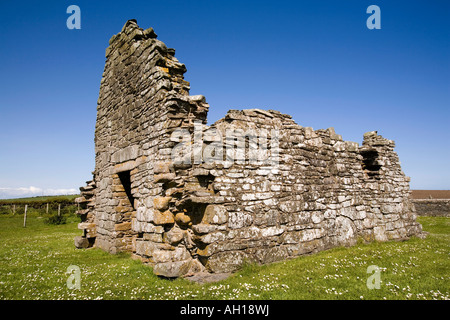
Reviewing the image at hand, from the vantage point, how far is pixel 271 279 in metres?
5.67

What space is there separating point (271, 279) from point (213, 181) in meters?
2.57

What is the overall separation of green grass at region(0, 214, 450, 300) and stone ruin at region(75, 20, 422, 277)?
542 millimetres

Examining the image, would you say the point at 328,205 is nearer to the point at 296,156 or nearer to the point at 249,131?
the point at 296,156

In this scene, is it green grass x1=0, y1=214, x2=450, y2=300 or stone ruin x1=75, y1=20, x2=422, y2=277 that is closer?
green grass x1=0, y1=214, x2=450, y2=300

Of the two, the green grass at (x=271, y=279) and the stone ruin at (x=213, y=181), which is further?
the stone ruin at (x=213, y=181)

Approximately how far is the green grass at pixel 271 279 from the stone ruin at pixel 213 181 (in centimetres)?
54

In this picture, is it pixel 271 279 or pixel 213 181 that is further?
pixel 213 181

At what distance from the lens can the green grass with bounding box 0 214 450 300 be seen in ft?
16.5

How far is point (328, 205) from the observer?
8.63 metres

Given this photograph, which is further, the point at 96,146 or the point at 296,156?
the point at 96,146

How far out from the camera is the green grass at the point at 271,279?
5023 millimetres
